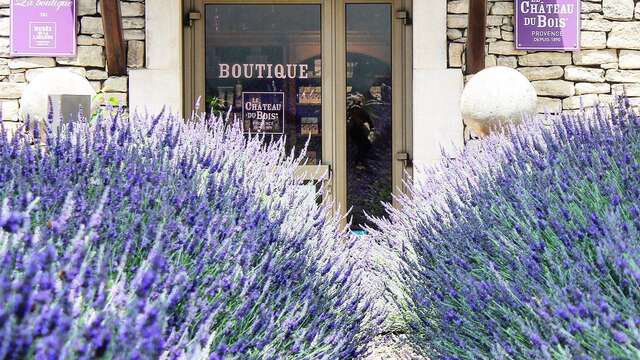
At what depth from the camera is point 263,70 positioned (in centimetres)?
660

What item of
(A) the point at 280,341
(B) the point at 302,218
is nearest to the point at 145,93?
(B) the point at 302,218

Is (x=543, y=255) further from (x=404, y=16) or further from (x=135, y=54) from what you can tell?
(x=135, y=54)

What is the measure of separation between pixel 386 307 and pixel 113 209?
2011 millimetres

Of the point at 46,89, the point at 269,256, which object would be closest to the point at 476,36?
the point at 46,89

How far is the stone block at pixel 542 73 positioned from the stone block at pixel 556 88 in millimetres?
40

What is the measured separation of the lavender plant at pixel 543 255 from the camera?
70.0 inches

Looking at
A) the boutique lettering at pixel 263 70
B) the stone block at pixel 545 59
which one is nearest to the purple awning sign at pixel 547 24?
the stone block at pixel 545 59

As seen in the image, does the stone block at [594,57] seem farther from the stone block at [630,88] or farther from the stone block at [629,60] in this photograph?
the stone block at [630,88]

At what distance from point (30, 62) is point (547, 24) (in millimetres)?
3919

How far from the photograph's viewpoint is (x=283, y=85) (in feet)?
21.7

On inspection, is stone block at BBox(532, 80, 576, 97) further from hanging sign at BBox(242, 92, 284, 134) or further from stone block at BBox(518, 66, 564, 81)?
hanging sign at BBox(242, 92, 284, 134)

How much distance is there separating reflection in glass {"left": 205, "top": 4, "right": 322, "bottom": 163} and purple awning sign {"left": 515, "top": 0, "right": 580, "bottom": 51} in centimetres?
154

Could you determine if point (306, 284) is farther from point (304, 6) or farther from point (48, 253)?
point (304, 6)

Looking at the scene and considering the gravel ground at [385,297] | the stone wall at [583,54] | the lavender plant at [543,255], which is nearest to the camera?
the lavender plant at [543,255]
